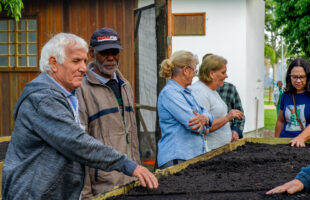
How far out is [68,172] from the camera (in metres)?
2.29

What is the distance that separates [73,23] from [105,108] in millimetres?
6587

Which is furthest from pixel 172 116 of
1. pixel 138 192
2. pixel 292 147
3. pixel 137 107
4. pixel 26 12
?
pixel 26 12

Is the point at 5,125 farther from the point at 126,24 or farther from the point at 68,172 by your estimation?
the point at 68,172

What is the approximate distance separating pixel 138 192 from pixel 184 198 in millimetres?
278

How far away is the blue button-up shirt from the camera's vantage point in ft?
11.8

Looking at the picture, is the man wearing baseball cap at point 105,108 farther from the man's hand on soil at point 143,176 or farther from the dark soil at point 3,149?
the dark soil at point 3,149

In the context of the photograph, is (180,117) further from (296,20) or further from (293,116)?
(296,20)

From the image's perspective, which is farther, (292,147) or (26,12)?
(26,12)

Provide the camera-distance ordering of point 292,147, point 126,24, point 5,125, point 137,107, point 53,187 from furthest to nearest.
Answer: point 5,125 → point 126,24 → point 137,107 → point 292,147 → point 53,187

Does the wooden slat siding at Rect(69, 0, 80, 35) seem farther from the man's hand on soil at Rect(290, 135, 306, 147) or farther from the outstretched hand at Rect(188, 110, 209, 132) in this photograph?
the outstretched hand at Rect(188, 110, 209, 132)

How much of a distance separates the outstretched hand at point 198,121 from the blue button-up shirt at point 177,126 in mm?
32

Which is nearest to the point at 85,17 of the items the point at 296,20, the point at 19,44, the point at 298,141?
the point at 19,44

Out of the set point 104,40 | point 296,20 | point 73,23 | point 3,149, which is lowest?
point 3,149

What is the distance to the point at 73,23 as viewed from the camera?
31.0ft
